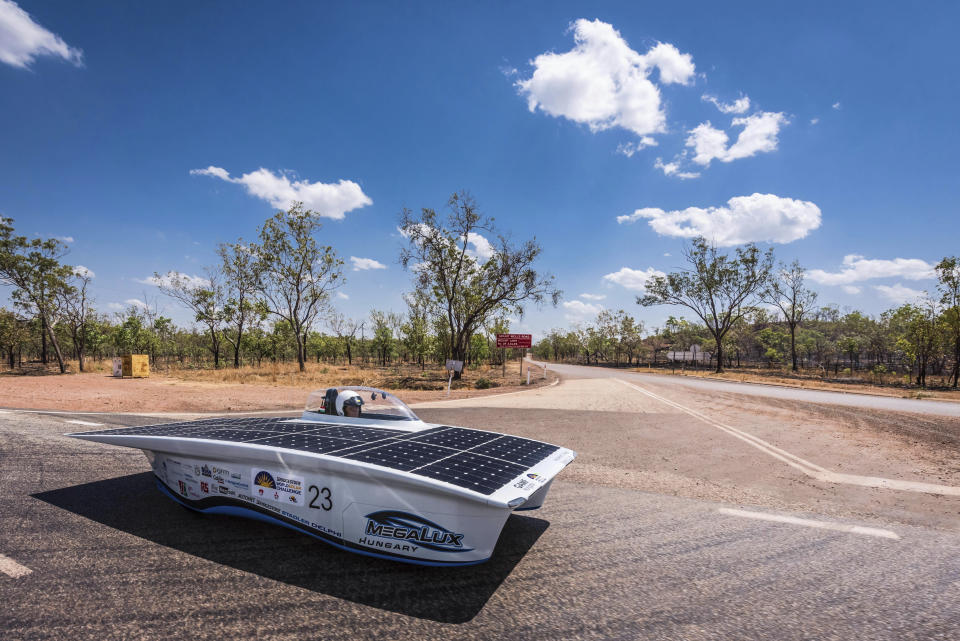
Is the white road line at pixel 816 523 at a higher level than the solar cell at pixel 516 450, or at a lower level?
Result: lower

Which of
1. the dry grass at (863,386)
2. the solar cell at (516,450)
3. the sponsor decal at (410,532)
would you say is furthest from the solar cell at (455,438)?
the dry grass at (863,386)

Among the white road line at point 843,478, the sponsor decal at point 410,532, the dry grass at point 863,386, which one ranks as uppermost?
the sponsor decal at point 410,532

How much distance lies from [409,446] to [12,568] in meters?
3.02

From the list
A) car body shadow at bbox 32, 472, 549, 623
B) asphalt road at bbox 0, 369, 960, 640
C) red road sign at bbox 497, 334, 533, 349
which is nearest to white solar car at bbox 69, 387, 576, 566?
car body shadow at bbox 32, 472, 549, 623

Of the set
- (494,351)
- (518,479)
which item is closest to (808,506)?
(518,479)

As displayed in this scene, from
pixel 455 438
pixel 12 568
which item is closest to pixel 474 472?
pixel 455 438

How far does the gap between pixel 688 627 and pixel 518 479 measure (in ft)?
4.63

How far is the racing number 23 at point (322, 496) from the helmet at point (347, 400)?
1837 mm

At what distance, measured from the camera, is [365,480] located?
2.91m

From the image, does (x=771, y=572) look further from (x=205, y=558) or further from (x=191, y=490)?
(x=191, y=490)

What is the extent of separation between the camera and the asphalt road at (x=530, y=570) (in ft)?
8.27

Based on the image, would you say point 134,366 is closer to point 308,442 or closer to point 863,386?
point 308,442

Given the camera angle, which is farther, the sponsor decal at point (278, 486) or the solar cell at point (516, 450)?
the solar cell at point (516, 450)

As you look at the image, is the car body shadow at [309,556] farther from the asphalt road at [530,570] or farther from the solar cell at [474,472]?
the solar cell at [474,472]
